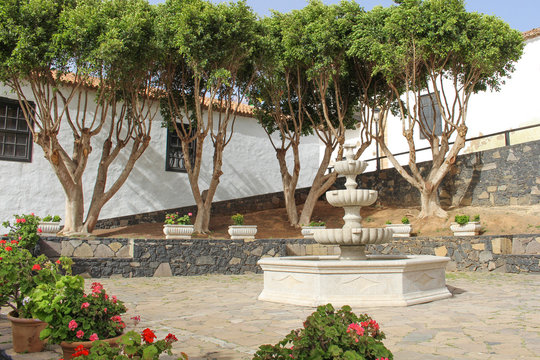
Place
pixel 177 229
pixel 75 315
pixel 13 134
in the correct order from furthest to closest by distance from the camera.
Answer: pixel 13 134
pixel 177 229
pixel 75 315

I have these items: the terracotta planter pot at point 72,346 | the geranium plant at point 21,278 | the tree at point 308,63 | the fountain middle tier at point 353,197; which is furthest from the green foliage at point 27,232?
the tree at point 308,63

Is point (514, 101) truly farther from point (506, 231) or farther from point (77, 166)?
point (77, 166)

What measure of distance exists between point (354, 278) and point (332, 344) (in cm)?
431

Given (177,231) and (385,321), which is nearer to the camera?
(385,321)

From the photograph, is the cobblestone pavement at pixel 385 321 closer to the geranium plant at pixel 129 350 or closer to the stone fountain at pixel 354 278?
the stone fountain at pixel 354 278

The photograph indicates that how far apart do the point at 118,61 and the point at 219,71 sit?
275 centimetres

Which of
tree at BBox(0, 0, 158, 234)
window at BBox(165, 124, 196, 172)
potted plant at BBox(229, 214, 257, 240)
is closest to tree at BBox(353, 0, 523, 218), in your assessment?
potted plant at BBox(229, 214, 257, 240)

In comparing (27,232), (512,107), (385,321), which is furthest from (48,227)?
(512,107)

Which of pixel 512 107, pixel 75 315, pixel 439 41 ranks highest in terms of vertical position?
pixel 439 41

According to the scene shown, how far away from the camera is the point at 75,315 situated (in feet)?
11.1

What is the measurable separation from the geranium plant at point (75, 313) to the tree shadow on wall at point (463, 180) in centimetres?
1572

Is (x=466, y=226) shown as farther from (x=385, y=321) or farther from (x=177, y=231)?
(x=385, y=321)

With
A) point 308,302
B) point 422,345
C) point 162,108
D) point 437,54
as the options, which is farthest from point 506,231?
point 162,108

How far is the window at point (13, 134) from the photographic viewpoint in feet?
46.7
